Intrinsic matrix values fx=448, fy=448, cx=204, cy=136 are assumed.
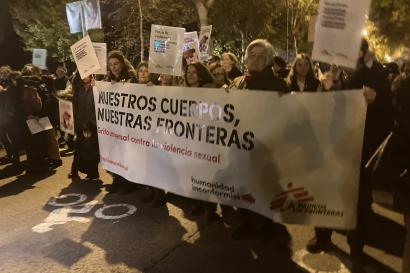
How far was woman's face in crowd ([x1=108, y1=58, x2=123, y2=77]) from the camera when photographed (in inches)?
239

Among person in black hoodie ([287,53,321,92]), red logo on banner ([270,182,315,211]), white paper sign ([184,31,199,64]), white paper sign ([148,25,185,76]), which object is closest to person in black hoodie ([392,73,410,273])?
red logo on banner ([270,182,315,211])

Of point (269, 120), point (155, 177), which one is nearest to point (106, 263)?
point (155, 177)

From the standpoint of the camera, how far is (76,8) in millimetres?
9094

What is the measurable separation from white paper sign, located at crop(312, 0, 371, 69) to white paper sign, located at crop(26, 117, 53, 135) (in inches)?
224

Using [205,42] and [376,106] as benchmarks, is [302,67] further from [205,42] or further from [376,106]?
[205,42]

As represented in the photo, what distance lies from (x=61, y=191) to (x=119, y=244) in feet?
7.72

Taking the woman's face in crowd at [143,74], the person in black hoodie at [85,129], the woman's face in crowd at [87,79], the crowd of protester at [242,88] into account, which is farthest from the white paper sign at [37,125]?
the woman's face in crowd at [143,74]

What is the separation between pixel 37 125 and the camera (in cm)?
771

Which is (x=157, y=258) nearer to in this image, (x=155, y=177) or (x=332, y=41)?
(x=155, y=177)

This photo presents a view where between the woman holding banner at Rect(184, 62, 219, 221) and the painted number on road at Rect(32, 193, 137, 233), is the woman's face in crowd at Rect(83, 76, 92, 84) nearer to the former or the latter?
the painted number on road at Rect(32, 193, 137, 233)

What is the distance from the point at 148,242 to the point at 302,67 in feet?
9.01

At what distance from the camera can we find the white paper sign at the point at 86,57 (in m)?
5.68

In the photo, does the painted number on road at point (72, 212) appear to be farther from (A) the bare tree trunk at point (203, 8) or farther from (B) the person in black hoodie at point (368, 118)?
(A) the bare tree trunk at point (203, 8)

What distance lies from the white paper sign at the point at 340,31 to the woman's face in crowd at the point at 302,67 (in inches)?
81.5
